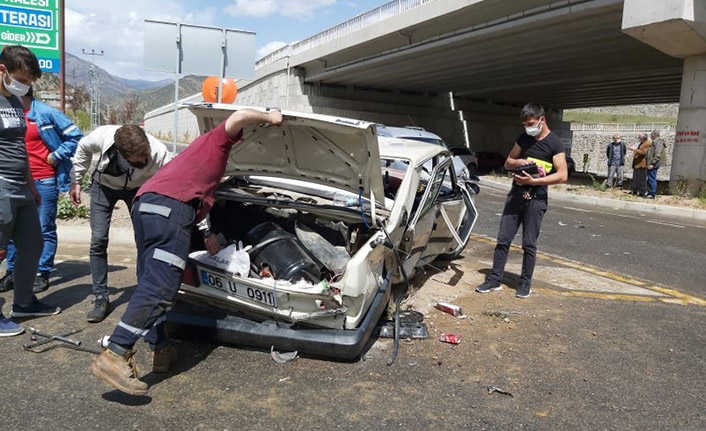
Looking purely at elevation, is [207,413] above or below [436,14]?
below

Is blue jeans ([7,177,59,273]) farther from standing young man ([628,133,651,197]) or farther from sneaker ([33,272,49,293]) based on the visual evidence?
standing young man ([628,133,651,197])

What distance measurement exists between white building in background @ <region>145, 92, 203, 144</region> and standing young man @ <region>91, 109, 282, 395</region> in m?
35.4

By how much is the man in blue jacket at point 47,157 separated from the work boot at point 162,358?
2.09 metres

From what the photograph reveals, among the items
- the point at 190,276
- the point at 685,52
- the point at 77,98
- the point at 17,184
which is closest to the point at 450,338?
the point at 190,276

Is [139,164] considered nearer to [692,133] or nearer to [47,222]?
[47,222]

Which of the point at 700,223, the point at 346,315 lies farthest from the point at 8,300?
the point at 700,223

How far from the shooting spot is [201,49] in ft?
26.3

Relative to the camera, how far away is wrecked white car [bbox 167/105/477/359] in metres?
3.37

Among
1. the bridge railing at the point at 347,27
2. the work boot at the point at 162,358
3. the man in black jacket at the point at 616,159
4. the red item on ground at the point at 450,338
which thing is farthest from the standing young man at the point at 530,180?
the bridge railing at the point at 347,27

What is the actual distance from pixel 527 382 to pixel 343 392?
46.6 inches

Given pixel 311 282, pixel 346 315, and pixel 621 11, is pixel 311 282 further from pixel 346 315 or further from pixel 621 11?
pixel 621 11

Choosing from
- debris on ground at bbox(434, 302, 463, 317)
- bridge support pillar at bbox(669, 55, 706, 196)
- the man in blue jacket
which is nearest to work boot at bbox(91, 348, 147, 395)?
the man in blue jacket

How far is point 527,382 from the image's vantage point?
132 inches

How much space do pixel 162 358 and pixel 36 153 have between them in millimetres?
2517
